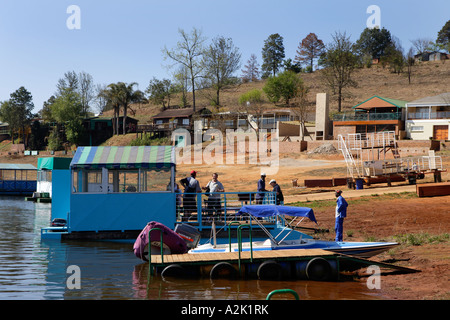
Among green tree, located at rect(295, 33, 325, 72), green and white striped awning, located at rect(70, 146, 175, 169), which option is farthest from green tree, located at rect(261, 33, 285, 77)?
green and white striped awning, located at rect(70, 146, 175, 169)

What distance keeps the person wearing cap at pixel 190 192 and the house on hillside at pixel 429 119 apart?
4970cm

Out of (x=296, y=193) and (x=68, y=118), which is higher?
(x=68, y=118)

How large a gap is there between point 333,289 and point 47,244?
12.0 metres

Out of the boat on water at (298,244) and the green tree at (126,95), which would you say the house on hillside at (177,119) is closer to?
the green tree at (126,95)

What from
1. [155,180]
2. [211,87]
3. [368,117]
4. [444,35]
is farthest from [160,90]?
[155,180]

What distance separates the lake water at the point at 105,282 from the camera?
1245cm

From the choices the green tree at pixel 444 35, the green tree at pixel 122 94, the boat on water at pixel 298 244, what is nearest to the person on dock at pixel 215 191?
the boat on water at pixel 298 244

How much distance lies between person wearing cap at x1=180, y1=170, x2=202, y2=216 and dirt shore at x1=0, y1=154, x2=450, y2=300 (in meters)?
5.58

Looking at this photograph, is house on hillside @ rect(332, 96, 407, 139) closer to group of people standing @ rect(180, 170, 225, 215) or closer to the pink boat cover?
group of people standing @ rect(180, 170, 225, 215)

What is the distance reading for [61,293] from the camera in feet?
42.1

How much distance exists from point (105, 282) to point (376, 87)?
101m
